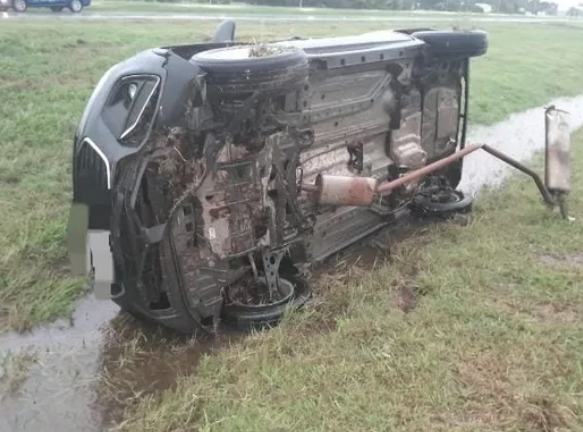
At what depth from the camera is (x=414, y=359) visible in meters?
3.73

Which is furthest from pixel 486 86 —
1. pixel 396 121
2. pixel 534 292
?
pixel 534 292

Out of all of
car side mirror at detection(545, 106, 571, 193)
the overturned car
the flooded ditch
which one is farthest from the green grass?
car side mirror at detection(545, 106, 571, 193)

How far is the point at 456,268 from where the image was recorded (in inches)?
198

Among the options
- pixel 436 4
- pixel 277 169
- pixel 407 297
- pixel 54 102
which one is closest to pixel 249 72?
pixel 277 169

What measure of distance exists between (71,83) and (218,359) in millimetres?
7342

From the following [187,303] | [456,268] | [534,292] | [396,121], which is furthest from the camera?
[396,121]

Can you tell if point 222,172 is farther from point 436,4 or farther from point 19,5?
point 436,4

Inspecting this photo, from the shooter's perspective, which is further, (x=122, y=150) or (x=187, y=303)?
(x=187, y=303)

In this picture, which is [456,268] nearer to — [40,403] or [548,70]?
[40,403]

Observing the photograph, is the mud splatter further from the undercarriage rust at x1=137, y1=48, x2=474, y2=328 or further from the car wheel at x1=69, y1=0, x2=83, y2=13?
the car wheel at x1=69, y1=0, x2=83, y2=13

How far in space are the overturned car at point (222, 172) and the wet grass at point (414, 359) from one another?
40cm

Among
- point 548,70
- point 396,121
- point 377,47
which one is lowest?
point 548,70

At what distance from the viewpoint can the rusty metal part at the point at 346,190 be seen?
177 inches

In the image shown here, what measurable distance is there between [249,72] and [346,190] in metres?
1.16
